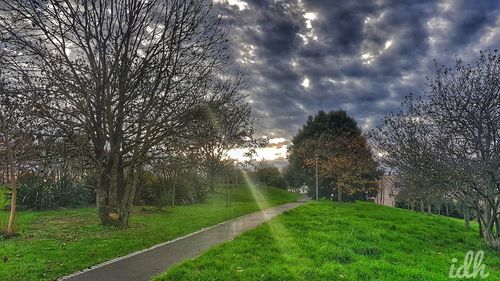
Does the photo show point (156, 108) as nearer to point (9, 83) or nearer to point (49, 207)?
point (9, 83)

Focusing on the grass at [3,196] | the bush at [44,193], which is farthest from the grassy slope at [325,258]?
the grass at [3,196]

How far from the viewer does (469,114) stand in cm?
1214

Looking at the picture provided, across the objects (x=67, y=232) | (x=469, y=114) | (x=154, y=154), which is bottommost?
(x=67, y=232)

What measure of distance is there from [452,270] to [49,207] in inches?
863

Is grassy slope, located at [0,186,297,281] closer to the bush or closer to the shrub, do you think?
the bush

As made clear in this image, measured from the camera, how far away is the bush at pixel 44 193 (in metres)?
21.1

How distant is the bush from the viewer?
21.1m

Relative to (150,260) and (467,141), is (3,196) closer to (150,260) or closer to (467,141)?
(150,260)

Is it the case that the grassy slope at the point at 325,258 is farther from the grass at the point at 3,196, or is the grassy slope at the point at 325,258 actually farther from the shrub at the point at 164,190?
the grass at the point at 3,196

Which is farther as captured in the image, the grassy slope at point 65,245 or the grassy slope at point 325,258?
the grassy slope at point 65,245

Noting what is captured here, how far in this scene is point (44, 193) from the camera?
2148 centimetres

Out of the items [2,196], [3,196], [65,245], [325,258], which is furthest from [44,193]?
[325,258]

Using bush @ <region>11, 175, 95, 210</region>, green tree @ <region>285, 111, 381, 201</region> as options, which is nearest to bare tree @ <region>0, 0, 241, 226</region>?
bush @ <region>11, 175, 95, 210</region>

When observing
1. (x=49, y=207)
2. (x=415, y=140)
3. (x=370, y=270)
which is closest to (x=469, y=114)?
(x=415, y=140)
